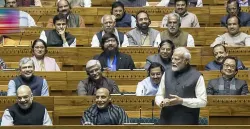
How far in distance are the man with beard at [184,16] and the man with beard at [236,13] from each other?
0.32 metres

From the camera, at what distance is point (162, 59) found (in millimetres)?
7781

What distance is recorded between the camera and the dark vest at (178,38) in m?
8.41

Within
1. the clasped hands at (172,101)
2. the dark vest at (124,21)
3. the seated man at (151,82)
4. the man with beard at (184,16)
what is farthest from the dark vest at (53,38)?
the clasped hands at (172,101)

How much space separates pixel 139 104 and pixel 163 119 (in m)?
1.03

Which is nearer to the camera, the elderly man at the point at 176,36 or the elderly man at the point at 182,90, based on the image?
the elderly man at the point at 182,90

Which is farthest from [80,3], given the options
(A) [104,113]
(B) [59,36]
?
(A) [104,113]

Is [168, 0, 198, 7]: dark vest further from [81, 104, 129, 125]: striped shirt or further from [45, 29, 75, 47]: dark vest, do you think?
[81, 104, 129, 125]: striped shirt

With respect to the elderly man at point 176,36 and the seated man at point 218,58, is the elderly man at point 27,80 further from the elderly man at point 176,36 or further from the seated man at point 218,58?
the seated man at point 218,58

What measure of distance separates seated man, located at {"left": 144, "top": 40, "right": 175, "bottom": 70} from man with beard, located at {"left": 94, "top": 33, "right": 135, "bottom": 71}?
0.80ft

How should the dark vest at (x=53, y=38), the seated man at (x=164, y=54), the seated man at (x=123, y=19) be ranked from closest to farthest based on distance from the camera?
1. the seated man at (x=164, y=54)
2. the dark vest at (x=53, y=38)
3. the seated man at (x=123, y=19)

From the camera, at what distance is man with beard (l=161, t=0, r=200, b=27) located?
910cm

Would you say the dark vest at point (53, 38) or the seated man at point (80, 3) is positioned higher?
the seated man at point (80, 3)

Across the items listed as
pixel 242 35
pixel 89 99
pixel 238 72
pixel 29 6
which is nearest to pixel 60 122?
pixel 89 99

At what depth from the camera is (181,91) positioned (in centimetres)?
610
